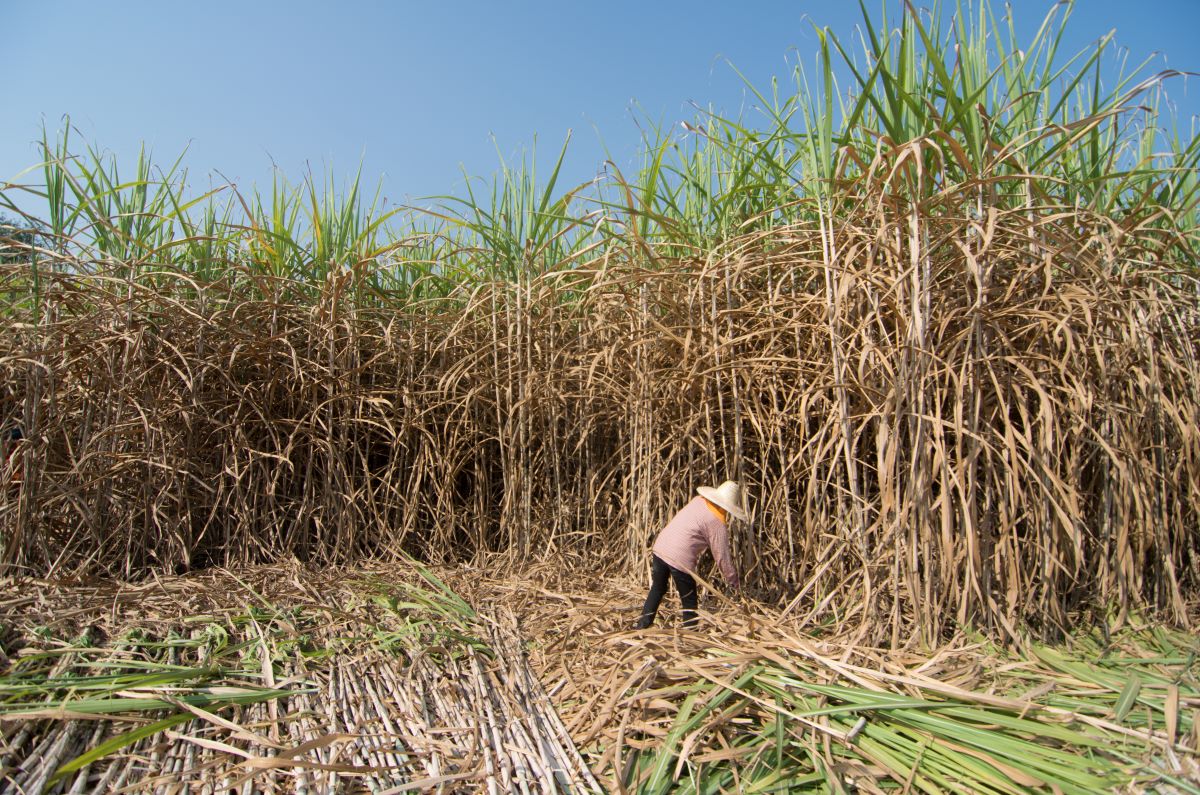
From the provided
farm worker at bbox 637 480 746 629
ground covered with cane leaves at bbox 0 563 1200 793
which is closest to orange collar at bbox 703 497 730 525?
farm worker at bbox 637 480 746 629

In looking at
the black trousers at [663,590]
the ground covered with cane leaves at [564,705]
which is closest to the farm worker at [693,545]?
the black trousers at [663,590]

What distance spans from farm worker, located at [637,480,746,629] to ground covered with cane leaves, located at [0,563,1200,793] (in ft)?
0.52

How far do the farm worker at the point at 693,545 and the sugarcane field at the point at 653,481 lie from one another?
2cm

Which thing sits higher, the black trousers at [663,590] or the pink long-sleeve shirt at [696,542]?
the pink long-sleeve shirt at [696,542]

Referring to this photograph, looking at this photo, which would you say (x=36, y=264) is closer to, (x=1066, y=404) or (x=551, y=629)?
(x=551, y=629)

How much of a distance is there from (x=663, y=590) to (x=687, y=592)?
103 millimetres

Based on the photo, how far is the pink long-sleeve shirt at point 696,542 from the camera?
2828 millimetres

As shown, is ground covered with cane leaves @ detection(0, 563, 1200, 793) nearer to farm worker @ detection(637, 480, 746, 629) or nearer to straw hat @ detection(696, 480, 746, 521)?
farm worker @ detection(637, 480, 746, 629)

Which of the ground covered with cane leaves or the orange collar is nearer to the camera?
the ground covered with cane leaves

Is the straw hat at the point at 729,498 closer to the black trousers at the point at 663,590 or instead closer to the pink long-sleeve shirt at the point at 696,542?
the pink long-sleeve shirt at the point at 696,542

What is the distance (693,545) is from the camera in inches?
113

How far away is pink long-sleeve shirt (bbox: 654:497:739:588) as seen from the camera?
2.83 meters

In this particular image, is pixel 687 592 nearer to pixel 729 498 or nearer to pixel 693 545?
pixel 693 545

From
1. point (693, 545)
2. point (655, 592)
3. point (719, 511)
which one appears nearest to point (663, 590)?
point (655, 592)
